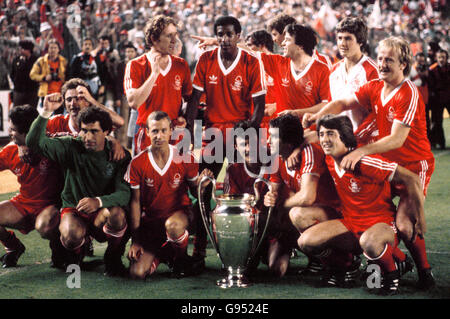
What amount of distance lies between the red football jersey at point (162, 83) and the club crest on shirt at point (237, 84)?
1.42 ft

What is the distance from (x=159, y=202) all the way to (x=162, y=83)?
1194 mm

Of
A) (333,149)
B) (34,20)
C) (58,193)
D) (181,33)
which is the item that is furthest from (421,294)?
(181,33)

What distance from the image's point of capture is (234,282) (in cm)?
420

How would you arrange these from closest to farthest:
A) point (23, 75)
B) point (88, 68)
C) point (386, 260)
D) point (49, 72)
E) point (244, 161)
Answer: point (386, 260), point (244, 161), point (49, 72), point (88, 68), point (23, 75)

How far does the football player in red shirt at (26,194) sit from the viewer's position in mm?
4758

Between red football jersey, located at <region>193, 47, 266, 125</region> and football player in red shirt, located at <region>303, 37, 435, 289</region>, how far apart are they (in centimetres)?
84

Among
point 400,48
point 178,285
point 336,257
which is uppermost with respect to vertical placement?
point 400,48

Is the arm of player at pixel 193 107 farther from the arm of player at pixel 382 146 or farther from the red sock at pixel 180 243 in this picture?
the arm of player at pixel 382 146

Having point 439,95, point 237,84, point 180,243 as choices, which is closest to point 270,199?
point 180,243

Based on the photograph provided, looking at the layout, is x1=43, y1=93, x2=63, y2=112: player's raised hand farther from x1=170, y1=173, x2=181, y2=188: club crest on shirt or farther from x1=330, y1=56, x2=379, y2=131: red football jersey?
x1=330, y1=56, x2=379, y2=131: red football jersey

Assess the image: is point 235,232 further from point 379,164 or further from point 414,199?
point 414,199

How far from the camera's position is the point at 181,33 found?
17.4 m

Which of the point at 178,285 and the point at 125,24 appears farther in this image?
the point at 125,24

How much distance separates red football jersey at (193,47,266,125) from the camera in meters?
5.22
